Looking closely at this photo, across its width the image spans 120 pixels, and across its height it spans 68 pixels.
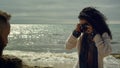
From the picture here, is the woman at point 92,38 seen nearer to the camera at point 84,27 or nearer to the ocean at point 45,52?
the camera at point 84,27

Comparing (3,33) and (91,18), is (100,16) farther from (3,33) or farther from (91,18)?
(3,33)

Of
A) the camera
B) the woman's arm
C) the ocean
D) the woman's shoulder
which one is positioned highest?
the camera

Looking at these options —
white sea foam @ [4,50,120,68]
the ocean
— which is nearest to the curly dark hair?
the ocean

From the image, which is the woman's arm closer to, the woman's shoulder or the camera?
the woman's shoulder

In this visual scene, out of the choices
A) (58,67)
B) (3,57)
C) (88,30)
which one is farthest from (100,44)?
(58,67)

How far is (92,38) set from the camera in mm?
4137

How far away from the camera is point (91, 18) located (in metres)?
4.06

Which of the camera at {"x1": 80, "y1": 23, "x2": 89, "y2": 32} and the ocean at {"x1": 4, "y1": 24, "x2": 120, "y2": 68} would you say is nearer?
the camera at {"x1": 80, "y1": 23, "x2": 89, "y2": 32}

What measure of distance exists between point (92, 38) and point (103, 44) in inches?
7.3

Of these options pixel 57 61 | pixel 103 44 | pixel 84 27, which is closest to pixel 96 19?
pixel 84 27

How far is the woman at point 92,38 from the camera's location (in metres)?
4.04

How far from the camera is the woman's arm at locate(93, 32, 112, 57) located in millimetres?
3982

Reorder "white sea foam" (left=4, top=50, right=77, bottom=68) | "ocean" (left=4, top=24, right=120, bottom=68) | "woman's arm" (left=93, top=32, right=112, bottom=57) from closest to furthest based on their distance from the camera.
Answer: "woman's arm" (left=93, top=32, right=112, bottom=57)
"white sea foam" (left=4, top=50, right=77, bottom=68)
"ocean" (left=4, top=24, right=120, bottom=68)

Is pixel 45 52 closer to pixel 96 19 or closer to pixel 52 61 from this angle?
pixel 52 61
